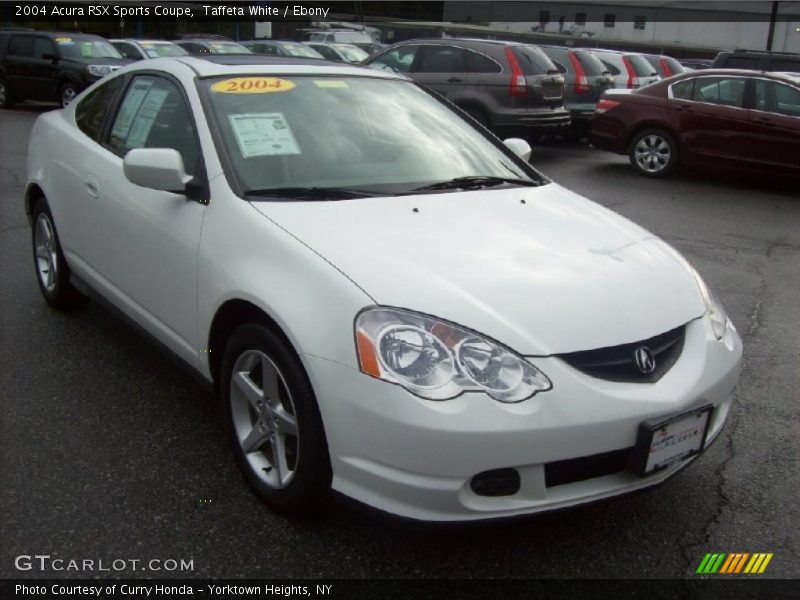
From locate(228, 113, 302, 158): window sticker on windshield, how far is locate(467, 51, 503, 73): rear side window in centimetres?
897

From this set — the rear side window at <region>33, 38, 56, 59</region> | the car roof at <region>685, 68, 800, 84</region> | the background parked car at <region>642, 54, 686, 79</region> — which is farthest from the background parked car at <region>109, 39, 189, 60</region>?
the car roof at <region>685, 68, 800, 84</region>

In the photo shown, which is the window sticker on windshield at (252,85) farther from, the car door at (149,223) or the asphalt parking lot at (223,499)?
the asphalt parking lot at (223,499)

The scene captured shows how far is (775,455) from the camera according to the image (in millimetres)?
3363

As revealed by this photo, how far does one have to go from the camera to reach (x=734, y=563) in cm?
265

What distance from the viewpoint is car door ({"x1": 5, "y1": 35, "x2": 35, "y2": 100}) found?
1658 centimetres

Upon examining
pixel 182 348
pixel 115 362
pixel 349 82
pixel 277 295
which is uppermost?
pixel 349 82

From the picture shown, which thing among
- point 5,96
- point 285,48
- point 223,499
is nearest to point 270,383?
point 223,499

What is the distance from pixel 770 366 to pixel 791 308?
1276mm

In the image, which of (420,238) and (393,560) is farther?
(420,238)

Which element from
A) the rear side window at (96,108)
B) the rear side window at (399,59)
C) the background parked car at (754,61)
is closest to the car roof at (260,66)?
the rear side window at (96,108)

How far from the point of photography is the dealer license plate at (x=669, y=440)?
Answer: 2416 millimetres

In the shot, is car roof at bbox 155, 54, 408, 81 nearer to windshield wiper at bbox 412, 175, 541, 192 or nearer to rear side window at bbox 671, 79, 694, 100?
windshield wiper at bbox 412, 175, 541, 192

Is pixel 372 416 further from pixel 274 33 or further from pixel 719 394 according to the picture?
pixel 274 33

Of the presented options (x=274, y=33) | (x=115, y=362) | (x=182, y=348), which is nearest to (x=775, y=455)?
(x=182, y=348)
